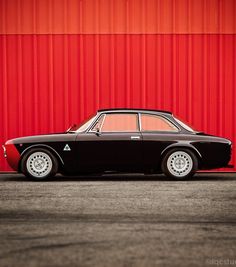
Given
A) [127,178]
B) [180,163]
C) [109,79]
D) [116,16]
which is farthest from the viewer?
[116,16]

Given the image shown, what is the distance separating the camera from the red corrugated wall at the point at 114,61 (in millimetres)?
13828

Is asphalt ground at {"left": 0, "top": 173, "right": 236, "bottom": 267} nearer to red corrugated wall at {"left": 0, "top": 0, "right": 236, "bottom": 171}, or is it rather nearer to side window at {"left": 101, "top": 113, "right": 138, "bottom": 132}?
side window at {"left": 101, "top": 113, "right": 138, "bottom": 132}

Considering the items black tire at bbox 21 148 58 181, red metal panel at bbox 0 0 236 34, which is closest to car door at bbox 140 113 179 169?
black tire at bbox 21 148 58 181

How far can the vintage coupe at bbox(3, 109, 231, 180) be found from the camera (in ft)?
35.3

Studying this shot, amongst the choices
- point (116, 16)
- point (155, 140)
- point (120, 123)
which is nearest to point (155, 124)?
point (155, 140)

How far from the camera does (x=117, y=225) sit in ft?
19.6

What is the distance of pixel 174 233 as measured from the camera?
5.55 metres

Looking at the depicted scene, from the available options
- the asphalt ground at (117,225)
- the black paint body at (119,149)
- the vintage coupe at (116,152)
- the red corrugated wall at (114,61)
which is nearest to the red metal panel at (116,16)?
the red corrugated wall at (114,61)

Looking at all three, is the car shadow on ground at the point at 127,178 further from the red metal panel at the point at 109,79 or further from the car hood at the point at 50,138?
the red metal panel at the point at 109,79

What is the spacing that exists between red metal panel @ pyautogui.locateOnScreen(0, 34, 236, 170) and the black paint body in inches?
118

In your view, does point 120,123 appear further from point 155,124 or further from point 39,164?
point 39,164

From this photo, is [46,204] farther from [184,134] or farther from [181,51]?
[181,51]

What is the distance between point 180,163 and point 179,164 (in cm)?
2

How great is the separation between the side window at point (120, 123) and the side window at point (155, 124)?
141 millimetres
